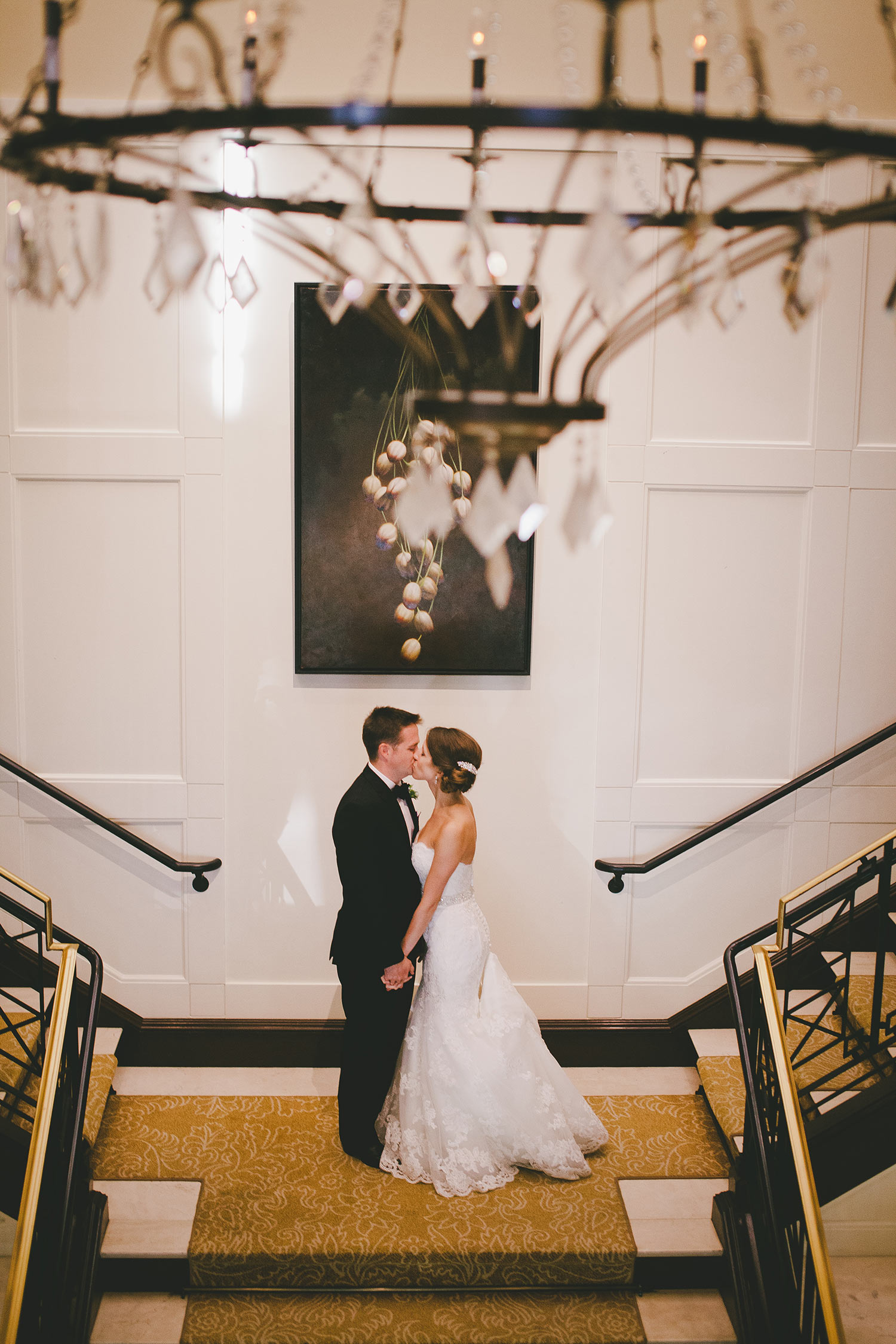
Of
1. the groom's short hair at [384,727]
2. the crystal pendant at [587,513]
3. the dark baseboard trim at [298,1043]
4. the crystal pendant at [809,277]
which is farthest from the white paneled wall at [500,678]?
the crystal pendant at [587,513]

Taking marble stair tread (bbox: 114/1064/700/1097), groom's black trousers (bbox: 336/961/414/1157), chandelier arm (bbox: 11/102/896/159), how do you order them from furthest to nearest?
1. marble stair tread (bbox: 114/1064/700/1097)
2. groom's black trousers (bbox: 336/961/414/1157)
3. chandelier arm (bbox: 11/102/896/159)

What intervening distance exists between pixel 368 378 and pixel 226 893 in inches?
97.0

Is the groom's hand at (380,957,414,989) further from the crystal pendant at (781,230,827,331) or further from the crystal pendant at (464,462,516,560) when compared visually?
the crystal pendant at (781,230,827,331)

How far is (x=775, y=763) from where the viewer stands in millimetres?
4461

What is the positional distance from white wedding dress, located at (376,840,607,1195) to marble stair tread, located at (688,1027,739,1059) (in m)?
0.82

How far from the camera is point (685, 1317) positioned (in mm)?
3285

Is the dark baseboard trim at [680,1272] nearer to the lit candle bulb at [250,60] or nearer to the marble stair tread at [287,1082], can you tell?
the marble stair tread at [287,1082]

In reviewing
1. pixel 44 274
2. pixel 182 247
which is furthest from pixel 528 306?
pixel 44 274

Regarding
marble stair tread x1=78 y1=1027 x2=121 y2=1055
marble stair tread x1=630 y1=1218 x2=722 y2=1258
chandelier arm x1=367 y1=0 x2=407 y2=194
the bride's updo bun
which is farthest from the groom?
chandelier arm x1=367 y1=0 x2=407 y2=194

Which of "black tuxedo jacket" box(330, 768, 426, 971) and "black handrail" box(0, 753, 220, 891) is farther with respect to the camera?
"black handrail" box(0, 753, 220, 891)

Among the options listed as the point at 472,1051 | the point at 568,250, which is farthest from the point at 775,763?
the point at 568,250

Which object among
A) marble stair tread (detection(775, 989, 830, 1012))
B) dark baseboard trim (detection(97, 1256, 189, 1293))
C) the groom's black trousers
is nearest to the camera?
dark baseboard trim (detection(97, 1256, 189, 1293))

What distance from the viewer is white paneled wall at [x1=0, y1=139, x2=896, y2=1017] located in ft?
13.7

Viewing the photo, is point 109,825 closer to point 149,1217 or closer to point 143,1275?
point 149,1217
